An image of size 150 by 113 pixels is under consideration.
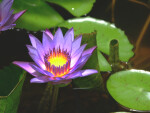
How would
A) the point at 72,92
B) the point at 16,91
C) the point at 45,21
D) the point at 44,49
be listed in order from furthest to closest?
1. the point at 45,21
2. the point at 72,92
3. the point at 44,49
4. the point at 16,91

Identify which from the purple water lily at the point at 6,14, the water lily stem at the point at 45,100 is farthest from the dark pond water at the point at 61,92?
the purple water lily at the point at 6,14

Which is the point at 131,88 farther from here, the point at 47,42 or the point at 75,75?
the point at 47,42

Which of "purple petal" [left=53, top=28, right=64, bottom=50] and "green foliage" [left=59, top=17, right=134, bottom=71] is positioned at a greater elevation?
"purple petal" [left=53, top=28, right=64, bottom=50]

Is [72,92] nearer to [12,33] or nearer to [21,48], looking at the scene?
[21,48]

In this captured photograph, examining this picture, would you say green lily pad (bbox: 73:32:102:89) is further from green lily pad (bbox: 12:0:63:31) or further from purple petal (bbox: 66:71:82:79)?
green lily pad (bbox: 12:0:63:31)

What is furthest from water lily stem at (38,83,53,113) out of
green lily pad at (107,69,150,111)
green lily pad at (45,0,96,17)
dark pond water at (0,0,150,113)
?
green lily pad at (45,0,96,17)

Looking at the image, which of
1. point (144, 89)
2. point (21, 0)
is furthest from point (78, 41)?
point (21, 0)

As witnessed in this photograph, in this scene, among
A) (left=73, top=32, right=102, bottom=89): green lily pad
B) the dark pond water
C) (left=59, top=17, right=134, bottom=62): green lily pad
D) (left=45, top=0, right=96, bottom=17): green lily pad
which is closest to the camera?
(left=73, top=32, right=102, bottom=89): green lily pad
